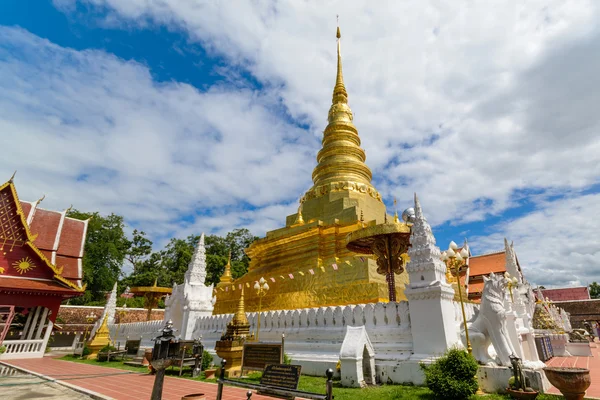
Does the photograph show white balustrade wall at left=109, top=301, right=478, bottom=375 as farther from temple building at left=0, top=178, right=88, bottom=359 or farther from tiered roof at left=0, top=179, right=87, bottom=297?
temple building at left=0, top=178, right=88, bottom=359

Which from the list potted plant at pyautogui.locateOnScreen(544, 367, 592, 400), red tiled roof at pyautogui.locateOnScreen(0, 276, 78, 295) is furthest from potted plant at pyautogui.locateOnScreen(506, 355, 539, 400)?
red tiled roof at pyautogui.locateOnScreen(0, 276, 78, 295)

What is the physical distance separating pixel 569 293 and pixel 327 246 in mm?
38732

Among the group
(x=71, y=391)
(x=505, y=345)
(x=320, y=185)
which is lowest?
(x=71, y=391)

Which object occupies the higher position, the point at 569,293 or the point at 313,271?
the point at 569,293

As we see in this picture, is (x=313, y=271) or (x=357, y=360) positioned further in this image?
(x=313, y=271)

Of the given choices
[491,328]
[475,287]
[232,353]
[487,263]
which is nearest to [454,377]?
[491,328]

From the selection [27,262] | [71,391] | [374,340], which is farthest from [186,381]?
[27,262]

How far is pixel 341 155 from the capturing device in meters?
19.7

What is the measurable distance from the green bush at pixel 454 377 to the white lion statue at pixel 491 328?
43.6 inches

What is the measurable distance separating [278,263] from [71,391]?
1001 centimetres

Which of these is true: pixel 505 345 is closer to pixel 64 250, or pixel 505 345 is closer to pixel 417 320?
pixel 417 320

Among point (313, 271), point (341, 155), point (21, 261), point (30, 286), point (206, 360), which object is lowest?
point (206, 360)

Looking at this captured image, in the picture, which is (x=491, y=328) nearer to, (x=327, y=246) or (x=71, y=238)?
(x=327, y=246)

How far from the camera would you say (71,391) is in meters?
6.65
